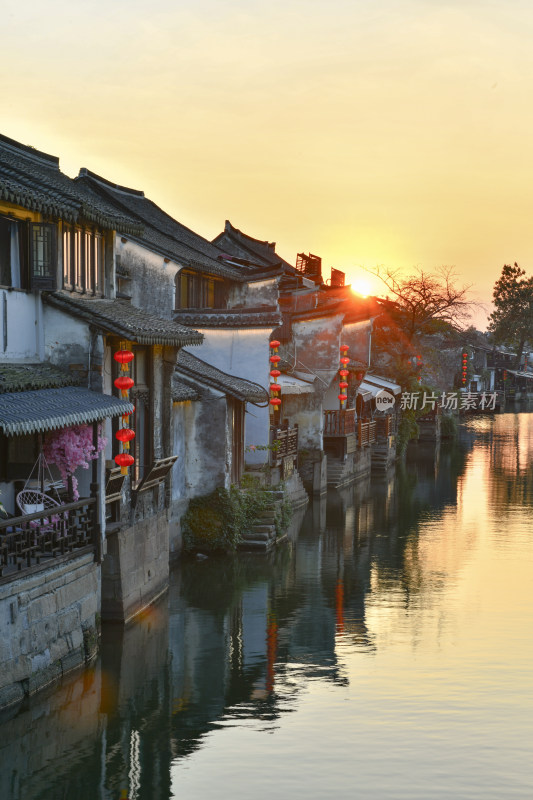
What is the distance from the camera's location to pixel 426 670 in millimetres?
18922

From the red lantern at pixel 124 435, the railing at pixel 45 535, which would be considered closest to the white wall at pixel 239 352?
the red lantern at pixel 124 435

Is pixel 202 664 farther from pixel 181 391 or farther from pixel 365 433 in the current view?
pixel 365 433

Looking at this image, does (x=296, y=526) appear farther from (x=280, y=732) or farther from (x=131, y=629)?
(x=280, y=732)

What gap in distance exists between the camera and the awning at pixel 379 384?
52969mm

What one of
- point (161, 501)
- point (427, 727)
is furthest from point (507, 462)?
point (427, 727)

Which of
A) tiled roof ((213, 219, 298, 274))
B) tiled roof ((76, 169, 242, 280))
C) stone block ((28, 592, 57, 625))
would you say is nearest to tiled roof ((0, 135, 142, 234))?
stone block ((28, 592, 57, 625))

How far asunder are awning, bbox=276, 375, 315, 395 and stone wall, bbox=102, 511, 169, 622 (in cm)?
1473

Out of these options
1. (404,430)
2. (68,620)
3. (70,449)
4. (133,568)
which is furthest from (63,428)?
(404,430)

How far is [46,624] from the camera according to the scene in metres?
15.7

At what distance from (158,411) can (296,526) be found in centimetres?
1431

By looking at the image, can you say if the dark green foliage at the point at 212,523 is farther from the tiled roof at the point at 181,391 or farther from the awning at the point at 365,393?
the awning at the point at 365,393

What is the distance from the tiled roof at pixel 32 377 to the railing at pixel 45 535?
2082 millimetres

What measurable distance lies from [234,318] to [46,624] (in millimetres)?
16892

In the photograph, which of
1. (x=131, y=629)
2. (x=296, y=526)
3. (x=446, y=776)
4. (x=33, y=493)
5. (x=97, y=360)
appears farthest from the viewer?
(x=296, y=526)
